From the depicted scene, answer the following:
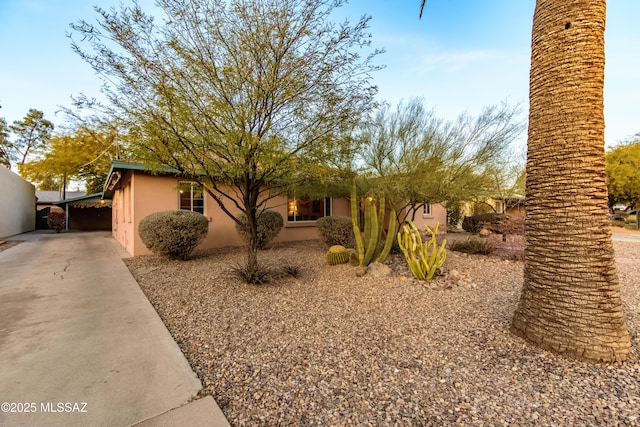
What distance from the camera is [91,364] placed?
2840 millimetres

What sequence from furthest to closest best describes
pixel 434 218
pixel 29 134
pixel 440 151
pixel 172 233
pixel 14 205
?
1. pixel 29 134
2. pixel 434 218
3. pixel 14 205
4. pixel 440 151
5. pixel 172 233

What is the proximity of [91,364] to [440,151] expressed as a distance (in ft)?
27.2

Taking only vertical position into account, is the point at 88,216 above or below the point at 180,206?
below

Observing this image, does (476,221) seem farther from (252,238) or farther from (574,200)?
(574,200)

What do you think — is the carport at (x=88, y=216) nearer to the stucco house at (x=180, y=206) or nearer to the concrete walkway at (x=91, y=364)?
the stucco house at (x=180, y=206)

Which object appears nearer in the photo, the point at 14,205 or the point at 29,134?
the point at 14,205

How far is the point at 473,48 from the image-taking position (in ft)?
28.3

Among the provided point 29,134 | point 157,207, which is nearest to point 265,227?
point 157,207

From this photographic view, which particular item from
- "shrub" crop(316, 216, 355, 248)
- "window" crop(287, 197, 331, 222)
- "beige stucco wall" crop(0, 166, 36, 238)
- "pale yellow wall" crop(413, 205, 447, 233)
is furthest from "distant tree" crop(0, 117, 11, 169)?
"pale yellow wall" crop(413, 205, 447, 233)

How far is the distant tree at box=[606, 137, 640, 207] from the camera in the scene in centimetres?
1972

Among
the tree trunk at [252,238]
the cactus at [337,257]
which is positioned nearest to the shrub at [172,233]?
the tree trunk at [252,238]

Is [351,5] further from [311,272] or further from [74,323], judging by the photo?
[74,323]

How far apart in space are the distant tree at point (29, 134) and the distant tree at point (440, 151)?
35286 millimetres

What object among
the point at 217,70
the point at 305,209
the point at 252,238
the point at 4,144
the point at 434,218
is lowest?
the point at 434,218
